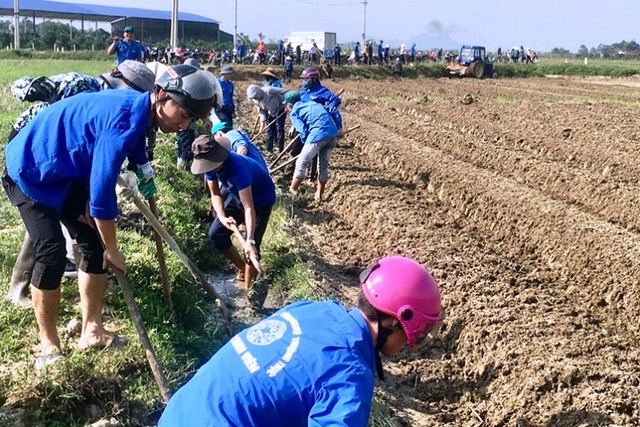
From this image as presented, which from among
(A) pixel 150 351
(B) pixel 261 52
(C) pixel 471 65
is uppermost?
(B) pixel 261 52

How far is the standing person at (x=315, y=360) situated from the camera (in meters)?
1.89

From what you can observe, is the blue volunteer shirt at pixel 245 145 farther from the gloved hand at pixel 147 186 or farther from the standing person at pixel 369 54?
the standing person at pixel 369 54

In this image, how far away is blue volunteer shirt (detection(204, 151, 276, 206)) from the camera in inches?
196

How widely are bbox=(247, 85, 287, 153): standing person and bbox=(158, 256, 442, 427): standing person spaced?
30.3ft

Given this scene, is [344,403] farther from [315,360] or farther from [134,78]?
[134,78]

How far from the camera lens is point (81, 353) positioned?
3916 millimetres

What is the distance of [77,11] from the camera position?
68375 millimetres

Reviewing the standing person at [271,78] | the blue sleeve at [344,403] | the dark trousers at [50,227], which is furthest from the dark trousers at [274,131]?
the blue sleeve at [344,403]

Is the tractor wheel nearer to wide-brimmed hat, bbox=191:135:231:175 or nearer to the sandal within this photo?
wide-brimmed hat, bbox=191:135:231:175

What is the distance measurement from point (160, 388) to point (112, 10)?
7668 cm

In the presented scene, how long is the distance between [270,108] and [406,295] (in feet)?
31.9

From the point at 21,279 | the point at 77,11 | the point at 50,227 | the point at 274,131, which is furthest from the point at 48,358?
the point at 77,11

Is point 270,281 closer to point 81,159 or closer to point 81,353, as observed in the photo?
point 81,353

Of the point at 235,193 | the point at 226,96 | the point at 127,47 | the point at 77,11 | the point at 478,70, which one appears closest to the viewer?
the point at 235,193
